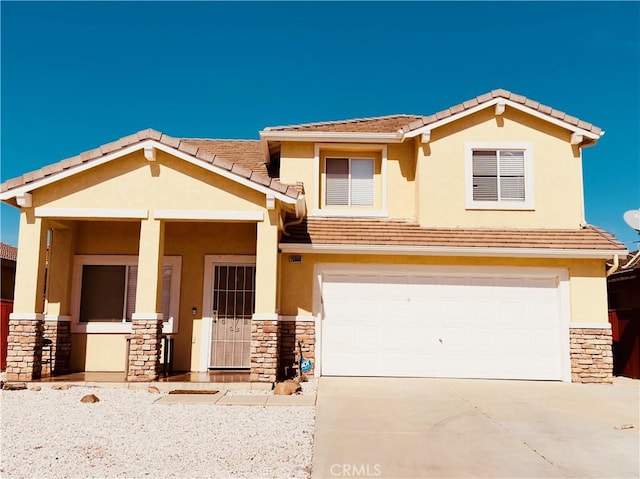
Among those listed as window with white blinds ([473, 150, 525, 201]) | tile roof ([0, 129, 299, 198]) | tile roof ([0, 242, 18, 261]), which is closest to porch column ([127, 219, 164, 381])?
tile roof ([0, 129, 299, 198])

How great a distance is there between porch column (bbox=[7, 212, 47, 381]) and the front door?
3.61 metres

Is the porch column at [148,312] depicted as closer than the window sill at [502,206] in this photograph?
Yes

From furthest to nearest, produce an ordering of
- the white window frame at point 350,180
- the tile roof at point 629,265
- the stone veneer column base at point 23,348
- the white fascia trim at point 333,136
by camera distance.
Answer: the white window frame at point 350,180
the tile roof at point 629,265
the white fascia trim at point 333,136
the stone veneer column base at point 23,348

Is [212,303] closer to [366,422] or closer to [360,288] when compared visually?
[360,288]

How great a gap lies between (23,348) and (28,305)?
2.74 feet

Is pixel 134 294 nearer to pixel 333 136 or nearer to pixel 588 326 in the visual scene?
pixel 333 136

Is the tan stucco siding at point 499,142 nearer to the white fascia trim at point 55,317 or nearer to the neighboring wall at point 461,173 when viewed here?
the neighboring wall at point 461,173

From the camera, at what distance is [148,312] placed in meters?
11.0

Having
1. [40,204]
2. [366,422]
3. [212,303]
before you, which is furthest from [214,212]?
[366,422]

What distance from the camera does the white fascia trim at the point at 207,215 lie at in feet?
37.3

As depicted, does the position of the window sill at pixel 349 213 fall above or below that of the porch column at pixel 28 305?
above

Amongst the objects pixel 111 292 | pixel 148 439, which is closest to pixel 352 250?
pixel 111 292

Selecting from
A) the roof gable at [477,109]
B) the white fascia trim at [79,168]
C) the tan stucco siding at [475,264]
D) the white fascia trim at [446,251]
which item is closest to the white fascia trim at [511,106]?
the roof gable at [477,109]

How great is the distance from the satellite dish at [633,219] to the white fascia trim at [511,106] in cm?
217
